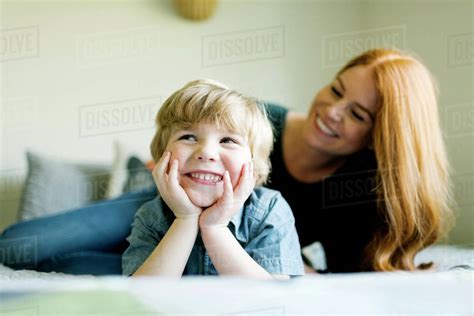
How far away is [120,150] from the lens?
1923 millimetres

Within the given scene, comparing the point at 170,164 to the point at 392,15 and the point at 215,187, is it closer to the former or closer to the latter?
the point at 215,187

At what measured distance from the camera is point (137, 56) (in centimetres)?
215

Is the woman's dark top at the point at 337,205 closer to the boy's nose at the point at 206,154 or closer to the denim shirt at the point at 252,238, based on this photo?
the denim shirt at the point at 252,238

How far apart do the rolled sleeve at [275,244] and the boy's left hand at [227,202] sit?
93 millimetres

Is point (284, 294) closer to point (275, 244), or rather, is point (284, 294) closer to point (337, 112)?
point (275, 244)

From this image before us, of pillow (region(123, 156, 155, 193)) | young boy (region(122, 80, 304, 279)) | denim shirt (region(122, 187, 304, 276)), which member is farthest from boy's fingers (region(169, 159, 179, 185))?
pillow (region(123, 156, 155, 193))

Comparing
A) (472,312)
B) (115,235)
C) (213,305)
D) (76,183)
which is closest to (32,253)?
(115,235)

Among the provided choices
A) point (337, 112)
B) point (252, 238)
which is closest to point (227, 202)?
point (252, 238)

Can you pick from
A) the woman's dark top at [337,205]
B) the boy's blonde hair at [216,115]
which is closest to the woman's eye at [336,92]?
the woman's dark top at [337,205]

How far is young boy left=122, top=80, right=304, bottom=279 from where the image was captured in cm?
80

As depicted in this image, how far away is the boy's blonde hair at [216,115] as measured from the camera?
32.2 inches

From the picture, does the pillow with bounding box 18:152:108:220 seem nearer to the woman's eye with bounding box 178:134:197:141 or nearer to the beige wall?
the beige wall

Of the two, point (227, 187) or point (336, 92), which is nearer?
point (227, 187)

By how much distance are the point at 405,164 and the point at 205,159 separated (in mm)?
595
